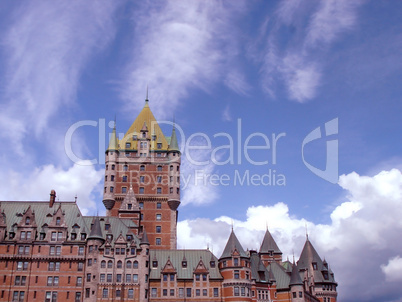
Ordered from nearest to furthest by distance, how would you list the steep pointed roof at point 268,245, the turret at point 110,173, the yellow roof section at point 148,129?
the turret at point 110,173 < the yellow roof section at point 148,129 < the steep pointed roof at point 268,245

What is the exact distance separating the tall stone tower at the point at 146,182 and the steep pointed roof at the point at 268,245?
2456cm

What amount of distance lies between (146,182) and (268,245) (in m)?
34.7

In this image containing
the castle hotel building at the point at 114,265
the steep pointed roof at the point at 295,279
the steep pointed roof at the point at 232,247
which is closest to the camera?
the castle hotel building at the point at 114,265

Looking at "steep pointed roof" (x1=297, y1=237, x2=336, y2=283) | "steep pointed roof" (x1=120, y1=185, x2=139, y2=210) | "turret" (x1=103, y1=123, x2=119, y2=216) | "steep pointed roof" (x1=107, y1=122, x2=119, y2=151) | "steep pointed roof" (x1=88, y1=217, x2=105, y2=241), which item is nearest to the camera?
"steep pointed roof" (x1=88, y1=217, x2=105, y2=241)

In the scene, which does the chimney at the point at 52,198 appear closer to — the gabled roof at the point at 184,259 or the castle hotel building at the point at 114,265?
the castle hotel building at the point at 114,265

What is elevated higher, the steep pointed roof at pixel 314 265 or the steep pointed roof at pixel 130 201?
the steep pointed roof at pixel 130 201

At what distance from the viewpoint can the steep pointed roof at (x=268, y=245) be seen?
123 m

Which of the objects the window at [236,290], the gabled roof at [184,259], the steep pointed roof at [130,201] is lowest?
the window at [236,290]

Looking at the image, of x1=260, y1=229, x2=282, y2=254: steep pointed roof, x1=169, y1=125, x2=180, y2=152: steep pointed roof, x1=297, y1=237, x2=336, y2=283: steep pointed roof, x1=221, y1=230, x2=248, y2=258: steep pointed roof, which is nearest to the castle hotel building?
x1=221, y1=230, x2=248, y2=258: steep pointed roof

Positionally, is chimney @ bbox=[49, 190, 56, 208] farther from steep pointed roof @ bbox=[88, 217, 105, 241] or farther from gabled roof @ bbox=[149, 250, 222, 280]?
gabled roof @ bbox=[149, 250, 222, 280]

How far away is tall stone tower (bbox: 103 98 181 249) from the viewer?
11200 cm

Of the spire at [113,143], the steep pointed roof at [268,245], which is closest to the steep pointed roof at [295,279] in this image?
the steep pointed roof at [268,245]

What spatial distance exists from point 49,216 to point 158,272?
80.3 ft

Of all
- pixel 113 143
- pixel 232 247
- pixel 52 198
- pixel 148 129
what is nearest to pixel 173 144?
pixel 148 129
